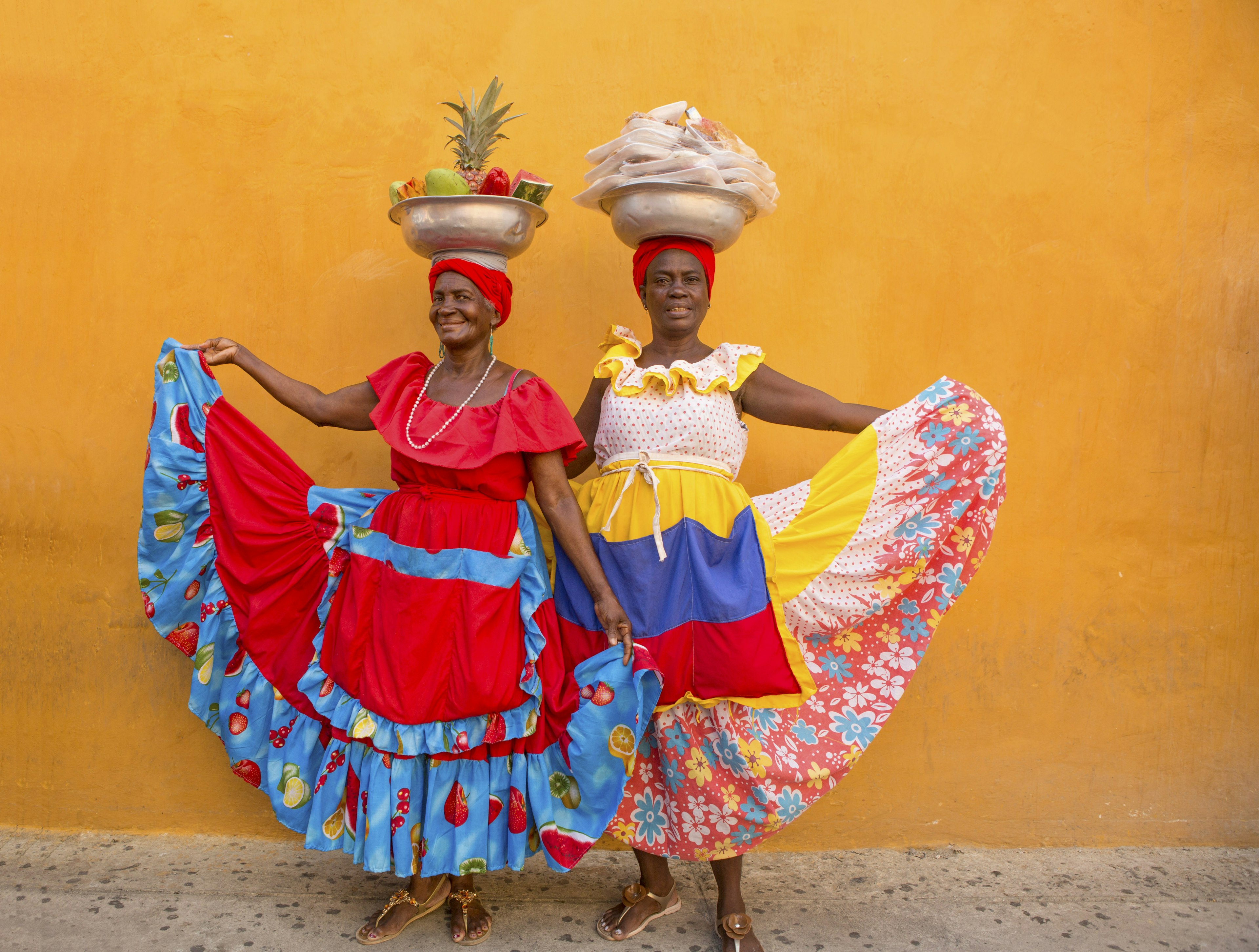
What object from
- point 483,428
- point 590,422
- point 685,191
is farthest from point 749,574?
point 685,191

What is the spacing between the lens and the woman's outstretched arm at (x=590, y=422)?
3096 millimetres

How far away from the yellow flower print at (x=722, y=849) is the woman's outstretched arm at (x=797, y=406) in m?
1.30

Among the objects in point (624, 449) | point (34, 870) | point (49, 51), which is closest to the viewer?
point (624, 449)

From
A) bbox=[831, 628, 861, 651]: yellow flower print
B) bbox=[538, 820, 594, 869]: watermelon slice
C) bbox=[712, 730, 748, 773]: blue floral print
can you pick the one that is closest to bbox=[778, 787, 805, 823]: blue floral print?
bbox=[712, 730, 748, 773]: blue floral print

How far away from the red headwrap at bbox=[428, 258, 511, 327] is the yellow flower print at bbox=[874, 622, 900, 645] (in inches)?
60.3

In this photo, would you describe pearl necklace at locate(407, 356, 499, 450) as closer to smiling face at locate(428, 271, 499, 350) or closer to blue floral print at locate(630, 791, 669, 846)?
smiling face at locate(428, 271, 499, 350)

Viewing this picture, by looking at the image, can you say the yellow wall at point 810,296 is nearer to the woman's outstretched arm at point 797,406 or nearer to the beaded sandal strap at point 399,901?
the woman's outstretched arm at point 797,406

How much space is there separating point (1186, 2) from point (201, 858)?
477 cm

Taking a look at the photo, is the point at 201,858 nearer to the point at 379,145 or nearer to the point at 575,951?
the point at 575,951

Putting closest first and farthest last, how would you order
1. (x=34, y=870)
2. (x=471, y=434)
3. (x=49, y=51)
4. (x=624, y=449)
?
(x=471, y=434), (x=624, y=449), (x=34, y=870), (x=49, y=51)

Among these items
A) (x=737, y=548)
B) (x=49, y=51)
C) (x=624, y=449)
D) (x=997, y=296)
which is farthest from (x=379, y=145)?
(x=997, y=296)

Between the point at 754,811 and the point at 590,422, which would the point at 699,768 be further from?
the point at 590,422

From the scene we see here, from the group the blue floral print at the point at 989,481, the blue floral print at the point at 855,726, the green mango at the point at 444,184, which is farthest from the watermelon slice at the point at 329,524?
the blue floral print at the point at 989,481

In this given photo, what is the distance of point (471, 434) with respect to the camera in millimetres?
2748
